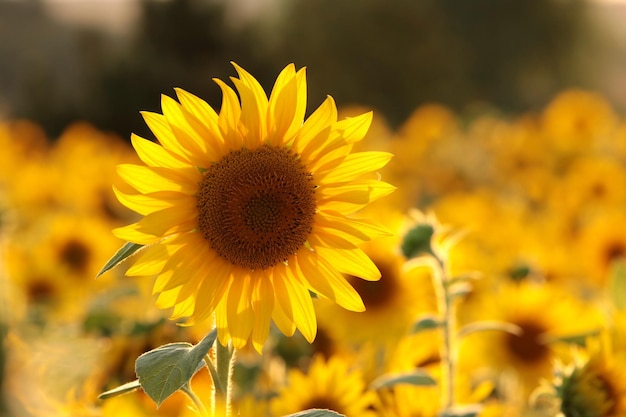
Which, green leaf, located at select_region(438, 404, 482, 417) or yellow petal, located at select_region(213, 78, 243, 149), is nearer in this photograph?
yellow petal, located at select_region(213, 78, 243, 149)

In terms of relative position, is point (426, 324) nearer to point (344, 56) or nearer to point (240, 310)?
point (240, 310)

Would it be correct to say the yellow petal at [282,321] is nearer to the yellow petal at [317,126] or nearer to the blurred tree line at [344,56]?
the yellow petal at [317,126]

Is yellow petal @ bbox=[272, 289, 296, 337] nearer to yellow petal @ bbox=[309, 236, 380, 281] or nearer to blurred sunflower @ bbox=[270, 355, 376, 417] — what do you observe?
yellow petal @ bbox=[309, 236, 380, 281]

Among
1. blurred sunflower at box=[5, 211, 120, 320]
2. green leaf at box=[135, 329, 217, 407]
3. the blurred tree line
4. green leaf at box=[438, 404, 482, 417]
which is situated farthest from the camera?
the blurred tree line

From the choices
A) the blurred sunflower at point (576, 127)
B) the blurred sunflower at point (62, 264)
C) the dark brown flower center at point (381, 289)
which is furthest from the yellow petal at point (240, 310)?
the blurred sunflower at point (576, 127)

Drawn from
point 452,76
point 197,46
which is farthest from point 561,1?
point 197,46

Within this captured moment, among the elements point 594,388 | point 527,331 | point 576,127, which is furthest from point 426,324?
point 576,127

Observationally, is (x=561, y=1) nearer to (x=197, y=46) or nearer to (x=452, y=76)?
(x=452, y=76)

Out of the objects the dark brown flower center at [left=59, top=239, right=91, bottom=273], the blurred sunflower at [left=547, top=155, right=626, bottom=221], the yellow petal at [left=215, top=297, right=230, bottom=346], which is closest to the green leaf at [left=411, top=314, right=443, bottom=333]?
the yellow petal at [left=215, top=297, right=230, bottom=346]
